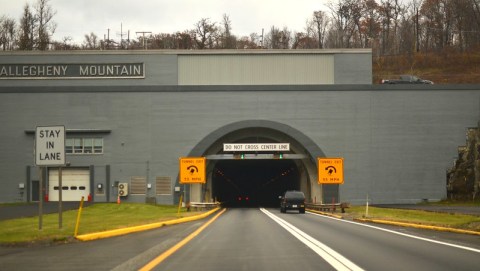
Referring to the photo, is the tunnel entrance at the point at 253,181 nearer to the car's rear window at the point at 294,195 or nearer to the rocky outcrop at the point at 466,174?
the rocky outcrop at the point at 466,174

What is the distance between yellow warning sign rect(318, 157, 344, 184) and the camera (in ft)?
166

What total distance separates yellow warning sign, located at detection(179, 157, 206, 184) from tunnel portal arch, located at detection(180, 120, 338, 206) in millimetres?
3982

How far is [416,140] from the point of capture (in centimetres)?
5703

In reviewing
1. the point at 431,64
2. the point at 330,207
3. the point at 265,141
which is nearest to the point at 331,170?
the point at 330,207

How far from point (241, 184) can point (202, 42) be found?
2499 cm

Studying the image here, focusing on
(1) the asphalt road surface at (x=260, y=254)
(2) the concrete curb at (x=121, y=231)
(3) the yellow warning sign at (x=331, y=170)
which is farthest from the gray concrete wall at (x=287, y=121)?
(1) the asphalt road surface at (x=260, y=254)

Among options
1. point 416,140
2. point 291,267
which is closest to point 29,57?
point 416,140

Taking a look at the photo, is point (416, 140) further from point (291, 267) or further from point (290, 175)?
point (291, 267)

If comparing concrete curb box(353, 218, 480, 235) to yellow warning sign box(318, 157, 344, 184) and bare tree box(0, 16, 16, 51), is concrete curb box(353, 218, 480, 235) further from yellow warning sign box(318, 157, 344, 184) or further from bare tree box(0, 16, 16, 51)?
bare tree box(0, 16, 16, 51)

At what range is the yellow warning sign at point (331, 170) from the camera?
50531mm

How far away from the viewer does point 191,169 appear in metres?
51.8

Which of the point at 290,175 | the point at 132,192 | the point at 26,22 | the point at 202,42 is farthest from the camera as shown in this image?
the point at 202,42

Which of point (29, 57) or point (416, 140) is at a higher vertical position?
point (29, 57)

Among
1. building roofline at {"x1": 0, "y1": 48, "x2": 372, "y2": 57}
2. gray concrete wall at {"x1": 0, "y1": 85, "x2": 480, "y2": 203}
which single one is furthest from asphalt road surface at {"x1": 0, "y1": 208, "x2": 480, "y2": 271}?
building roofline at {"x1": 0, "y1": 48, "x2": 372, "y2": 57}
